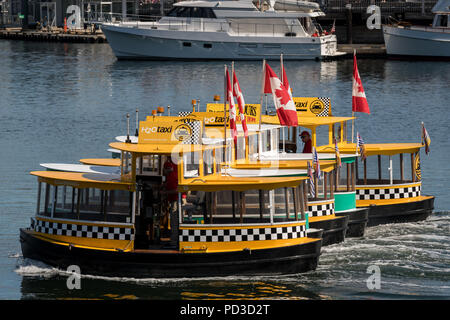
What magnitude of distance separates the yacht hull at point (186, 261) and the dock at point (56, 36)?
8322 centimetres

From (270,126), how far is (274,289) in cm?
809

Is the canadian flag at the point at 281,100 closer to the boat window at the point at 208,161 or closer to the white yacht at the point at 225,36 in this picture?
the boat window at the point at 208,161

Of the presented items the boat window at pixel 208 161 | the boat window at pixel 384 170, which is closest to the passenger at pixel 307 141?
the boat window at pixel 384 170

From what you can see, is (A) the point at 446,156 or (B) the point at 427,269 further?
(A) the point at 446,156

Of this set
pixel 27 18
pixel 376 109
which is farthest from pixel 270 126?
pixel 27 18

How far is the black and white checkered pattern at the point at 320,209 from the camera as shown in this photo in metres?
27.2

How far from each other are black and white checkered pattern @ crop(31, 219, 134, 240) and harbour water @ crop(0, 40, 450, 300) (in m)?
0.93

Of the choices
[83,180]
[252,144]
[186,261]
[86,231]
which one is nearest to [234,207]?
[186,261]

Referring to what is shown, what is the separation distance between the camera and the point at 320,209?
89.8ft

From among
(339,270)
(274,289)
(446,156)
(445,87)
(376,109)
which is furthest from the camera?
(445,87)

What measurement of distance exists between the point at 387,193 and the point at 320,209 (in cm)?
420

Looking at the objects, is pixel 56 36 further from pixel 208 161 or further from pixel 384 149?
pixel 208 161

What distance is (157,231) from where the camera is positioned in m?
24.5

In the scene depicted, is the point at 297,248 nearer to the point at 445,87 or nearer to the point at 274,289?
the point at 274,289
